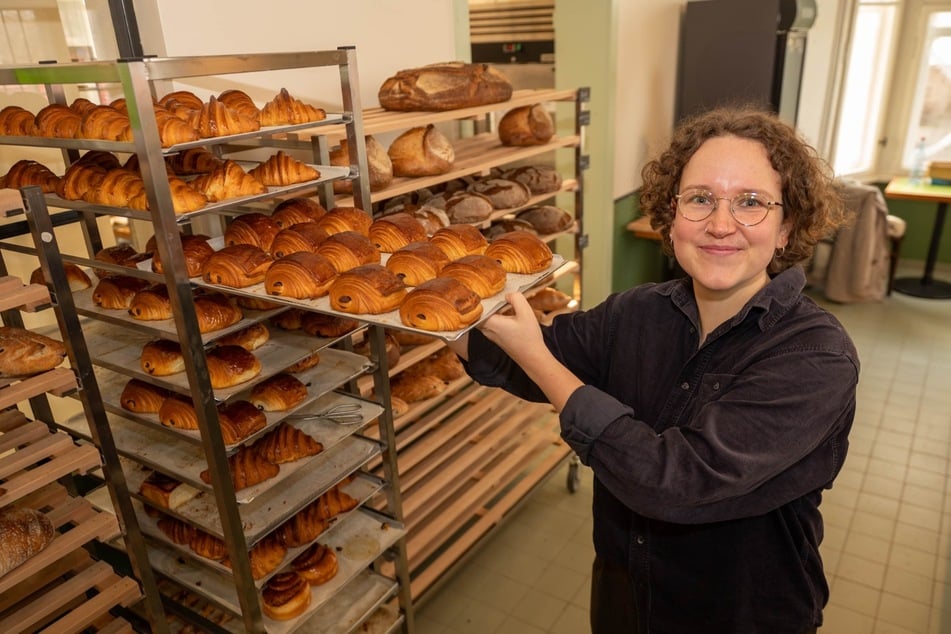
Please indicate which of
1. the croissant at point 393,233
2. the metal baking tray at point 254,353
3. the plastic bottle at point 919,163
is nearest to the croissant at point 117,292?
the metal baking tray at point 254,353

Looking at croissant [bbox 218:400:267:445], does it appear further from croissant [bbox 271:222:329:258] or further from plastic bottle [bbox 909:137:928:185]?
plastic bottle [bbox 909:137:928:185]

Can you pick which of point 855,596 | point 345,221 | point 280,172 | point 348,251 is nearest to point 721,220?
point 348,251

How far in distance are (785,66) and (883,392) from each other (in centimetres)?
211

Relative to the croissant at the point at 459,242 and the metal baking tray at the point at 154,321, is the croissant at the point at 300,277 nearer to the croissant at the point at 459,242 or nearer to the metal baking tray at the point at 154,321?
the metal baking tray at the point at 154,321

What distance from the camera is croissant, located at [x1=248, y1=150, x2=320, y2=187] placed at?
1.57 m

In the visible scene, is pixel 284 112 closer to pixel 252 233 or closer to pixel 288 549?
pixel 252 233

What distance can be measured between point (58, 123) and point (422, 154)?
1116 millimetres

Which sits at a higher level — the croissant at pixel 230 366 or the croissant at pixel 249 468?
the croissant at pixel 230 366

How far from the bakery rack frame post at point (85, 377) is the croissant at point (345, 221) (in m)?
0.55

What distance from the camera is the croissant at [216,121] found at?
54.7 inches

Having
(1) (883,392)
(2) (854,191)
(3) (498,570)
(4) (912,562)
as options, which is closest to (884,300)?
(2) (854,191)

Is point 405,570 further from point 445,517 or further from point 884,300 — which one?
point 884,300

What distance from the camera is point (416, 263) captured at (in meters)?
1.40

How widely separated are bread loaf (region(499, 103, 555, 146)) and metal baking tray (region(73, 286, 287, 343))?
4.98ft
